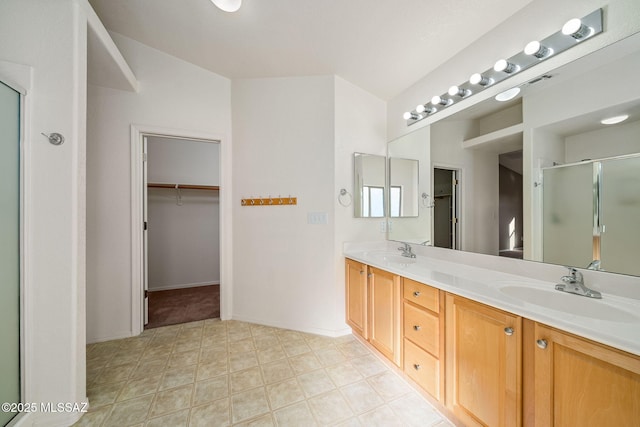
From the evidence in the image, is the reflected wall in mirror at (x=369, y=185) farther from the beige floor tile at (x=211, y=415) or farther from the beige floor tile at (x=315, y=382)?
the beige floor tile at (x=211, y=415)

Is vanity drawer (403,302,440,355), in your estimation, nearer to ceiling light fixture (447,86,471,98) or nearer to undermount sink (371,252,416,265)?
undermount sink (371,252,416,265)

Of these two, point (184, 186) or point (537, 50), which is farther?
point (184, 186)

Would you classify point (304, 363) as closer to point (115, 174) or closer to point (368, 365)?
point (368, 365)

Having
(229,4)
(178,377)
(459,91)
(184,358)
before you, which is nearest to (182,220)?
(184,358)

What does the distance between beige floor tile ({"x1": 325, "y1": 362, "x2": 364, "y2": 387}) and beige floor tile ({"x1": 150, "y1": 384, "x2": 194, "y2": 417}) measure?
0.94 m

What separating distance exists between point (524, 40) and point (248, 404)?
2.73 metres

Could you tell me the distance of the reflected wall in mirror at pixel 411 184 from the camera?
2014mm

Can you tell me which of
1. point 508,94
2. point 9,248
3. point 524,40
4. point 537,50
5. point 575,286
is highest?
point 524,40

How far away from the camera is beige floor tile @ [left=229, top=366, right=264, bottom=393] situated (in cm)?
154

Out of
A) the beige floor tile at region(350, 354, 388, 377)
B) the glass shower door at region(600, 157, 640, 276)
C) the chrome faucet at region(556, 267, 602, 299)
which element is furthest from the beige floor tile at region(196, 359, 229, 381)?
the glass shower door at region(600, 157, 640, 276)

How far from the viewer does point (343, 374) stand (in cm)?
167

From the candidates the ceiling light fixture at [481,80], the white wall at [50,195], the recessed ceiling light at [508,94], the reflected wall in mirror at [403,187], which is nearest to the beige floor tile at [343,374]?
the reflected wall in mirror at [403,187]

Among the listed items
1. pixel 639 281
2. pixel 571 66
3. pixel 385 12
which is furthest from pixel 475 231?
pixel 385 12

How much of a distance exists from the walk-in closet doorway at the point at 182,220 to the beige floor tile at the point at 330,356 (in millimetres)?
1899
